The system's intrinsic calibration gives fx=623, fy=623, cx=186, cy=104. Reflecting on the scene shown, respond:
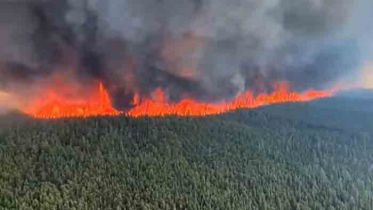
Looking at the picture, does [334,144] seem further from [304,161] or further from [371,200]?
[371,200]

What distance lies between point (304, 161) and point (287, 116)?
18804mm

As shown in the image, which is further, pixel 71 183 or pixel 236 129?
pixel 236 129

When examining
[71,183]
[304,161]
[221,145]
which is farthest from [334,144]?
[71,183]

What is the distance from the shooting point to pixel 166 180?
46562 mm

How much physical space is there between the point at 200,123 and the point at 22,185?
2402cm

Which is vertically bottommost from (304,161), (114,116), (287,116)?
(304,161)

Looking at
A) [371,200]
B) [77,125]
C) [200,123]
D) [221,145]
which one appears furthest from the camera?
[200,123]

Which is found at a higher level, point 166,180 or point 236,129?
point 236,129

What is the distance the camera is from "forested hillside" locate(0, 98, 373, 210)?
41594 millimetres

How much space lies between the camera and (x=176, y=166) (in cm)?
4922

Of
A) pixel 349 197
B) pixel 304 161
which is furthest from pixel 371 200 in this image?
pixel 304 161

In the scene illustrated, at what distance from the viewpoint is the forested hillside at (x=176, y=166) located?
41594 millimetres

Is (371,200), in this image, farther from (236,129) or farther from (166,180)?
(236,129)

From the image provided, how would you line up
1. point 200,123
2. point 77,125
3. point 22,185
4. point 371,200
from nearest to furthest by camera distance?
point 22,185 → point 371,200 → point 77,125 → point 200,123
